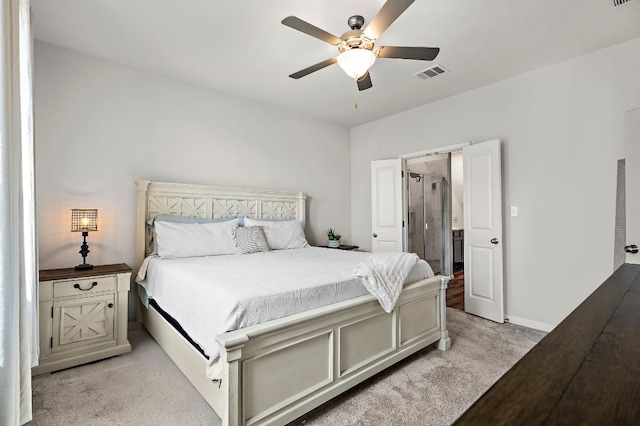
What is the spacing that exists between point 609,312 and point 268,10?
2.60m

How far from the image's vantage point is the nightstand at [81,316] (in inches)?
91.2

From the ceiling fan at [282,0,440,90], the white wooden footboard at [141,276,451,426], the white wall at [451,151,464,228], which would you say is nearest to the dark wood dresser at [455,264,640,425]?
the white wooden footboard at [141,276,451,426]

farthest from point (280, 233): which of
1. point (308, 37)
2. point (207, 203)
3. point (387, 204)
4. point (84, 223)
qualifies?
point (308, 37)

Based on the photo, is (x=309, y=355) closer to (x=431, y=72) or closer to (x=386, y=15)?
(x=386, y=15)

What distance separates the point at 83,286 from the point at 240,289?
5.42 ft

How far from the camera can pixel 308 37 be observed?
2641 millimetres

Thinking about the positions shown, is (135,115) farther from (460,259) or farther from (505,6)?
(460,259)

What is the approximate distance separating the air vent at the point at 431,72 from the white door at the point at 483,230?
0.95 meters

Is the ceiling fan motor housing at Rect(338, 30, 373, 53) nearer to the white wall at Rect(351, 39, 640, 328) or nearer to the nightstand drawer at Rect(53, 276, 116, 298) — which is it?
the white wall at Rect(351, 39, 640, 328)

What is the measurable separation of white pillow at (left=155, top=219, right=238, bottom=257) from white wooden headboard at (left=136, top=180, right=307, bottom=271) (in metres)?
A: 0.33

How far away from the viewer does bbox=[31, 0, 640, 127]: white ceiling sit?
2283mm

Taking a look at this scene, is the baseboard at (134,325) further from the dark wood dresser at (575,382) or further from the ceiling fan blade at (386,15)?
the dark wood dresser at (575,382)

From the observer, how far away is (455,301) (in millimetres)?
4223

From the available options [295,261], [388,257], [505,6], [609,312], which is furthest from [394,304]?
[505,6]
